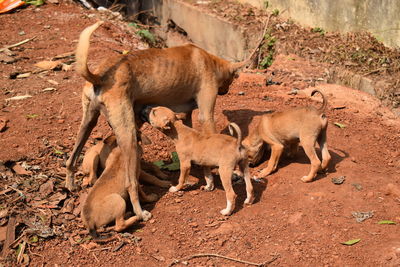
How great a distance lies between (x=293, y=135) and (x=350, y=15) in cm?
569

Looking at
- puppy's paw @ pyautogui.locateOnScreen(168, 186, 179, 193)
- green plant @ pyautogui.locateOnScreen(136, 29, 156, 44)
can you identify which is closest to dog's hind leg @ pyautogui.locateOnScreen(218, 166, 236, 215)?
puppy's paw @ pyautogui.locateOnScreen(168, 186, 179, 193)

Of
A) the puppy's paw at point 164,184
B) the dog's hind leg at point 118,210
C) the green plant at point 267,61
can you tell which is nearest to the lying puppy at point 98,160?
the puppy's paw at point 164,184

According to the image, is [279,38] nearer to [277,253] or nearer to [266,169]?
[266,169]

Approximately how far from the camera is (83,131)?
7.43 m

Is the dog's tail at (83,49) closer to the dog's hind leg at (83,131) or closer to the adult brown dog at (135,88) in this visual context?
the adult brown dog at (135,88)

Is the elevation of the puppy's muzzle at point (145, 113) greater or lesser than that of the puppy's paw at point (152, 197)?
greater

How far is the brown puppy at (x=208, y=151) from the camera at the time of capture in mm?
7336

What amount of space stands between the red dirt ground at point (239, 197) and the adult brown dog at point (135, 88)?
61cm

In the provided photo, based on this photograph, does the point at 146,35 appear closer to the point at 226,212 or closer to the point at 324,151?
the point at 324,151

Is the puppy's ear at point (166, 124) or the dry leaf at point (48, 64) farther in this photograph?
the dry leaf at point (48, 64)

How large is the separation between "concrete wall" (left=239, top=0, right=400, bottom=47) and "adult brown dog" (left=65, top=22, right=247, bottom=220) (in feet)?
16.3

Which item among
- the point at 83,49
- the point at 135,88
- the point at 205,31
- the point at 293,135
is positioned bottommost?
the point at 205,31

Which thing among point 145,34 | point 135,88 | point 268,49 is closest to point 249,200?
point 135,88

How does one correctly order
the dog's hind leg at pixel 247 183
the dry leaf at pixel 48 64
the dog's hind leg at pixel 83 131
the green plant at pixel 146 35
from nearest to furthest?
the dog's hind leg at pixel 83 131, the dog's hind leg at pixel 247 183, the dry leaf at pixel 48 64, the green plant at pixel 146 35
